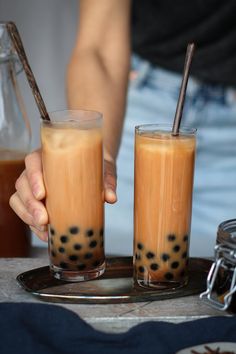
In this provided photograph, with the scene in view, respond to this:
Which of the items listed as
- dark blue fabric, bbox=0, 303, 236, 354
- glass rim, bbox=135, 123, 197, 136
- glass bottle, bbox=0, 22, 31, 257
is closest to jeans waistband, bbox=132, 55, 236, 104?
glass bottle, bbox=0, 22, 31, 257

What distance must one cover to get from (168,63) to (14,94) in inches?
26.5

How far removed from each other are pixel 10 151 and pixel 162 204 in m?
0.44

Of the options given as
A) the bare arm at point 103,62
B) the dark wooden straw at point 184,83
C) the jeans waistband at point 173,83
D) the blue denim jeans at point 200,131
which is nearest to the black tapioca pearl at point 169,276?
the dark wooden straw at point 184,83

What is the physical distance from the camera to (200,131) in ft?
5.81

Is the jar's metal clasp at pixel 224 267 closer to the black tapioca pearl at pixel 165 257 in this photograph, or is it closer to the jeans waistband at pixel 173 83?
the black tapioca pearl at pixel 165 257

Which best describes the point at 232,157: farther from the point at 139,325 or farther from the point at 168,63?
the point at 139,325

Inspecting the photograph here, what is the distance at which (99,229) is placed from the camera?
950 mm

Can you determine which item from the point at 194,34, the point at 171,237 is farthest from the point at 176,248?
the point at 194,34

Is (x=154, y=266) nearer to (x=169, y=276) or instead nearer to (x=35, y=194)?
(x=169, y=276)

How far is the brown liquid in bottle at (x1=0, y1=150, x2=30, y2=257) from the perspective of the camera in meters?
1.22

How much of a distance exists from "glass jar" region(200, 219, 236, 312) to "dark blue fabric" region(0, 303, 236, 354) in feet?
0.12

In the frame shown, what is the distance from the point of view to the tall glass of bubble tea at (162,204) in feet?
2.89

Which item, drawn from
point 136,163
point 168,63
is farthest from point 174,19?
point 136,163

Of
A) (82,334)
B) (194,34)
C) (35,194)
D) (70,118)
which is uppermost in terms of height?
(194,34)
